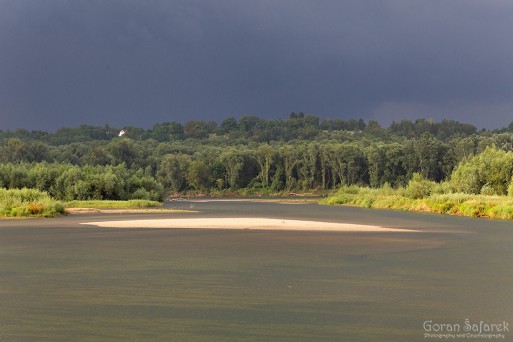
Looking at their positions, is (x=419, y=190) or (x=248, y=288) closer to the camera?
(x=248, y=288)

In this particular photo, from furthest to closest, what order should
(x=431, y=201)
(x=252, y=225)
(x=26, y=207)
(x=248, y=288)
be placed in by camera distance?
1. (x=431, y=201)
2. (x=26, y=207)
3. (x=252, y=225)
4. (x=248, y=288)

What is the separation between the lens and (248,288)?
71.1ft

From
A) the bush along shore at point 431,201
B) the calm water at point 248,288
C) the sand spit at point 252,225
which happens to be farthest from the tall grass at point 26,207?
the bush along shore at point 431,201

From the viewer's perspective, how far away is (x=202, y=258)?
95.1 ft

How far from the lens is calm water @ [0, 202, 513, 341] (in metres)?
16.5

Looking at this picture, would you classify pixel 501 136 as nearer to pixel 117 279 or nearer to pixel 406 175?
pixel 406 175

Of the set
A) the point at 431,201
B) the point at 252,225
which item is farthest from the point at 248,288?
the point at 431,201

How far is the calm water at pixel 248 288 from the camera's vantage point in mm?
16500

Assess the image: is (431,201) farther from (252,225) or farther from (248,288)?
(248,288)

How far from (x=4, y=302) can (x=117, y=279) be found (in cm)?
462

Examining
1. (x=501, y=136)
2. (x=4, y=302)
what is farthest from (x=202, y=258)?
(x=501, y=136)

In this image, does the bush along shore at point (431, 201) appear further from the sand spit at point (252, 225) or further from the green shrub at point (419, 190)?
the sand spit at point (252, 225)

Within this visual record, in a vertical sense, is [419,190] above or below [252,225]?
above

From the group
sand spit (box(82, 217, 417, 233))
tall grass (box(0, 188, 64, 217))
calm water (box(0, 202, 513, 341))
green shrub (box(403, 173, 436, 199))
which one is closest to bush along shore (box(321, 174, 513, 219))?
green shrub (box(403, 173, 436, 199))
